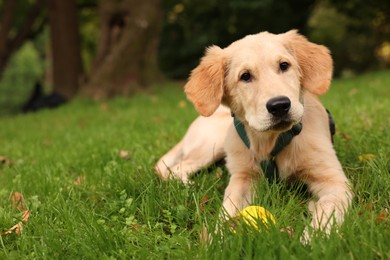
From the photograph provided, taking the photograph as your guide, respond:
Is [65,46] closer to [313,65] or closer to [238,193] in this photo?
[313,65]

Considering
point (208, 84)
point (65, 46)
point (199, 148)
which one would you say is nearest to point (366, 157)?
point (208, 84)

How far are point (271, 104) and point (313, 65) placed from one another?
1.83 feet

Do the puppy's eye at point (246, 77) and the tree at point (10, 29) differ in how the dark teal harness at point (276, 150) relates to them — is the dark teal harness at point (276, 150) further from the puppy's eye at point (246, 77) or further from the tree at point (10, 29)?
the tree at point (10, 29)

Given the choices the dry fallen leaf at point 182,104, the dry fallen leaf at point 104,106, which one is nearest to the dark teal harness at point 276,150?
the dry fallen leaf at point 182,104

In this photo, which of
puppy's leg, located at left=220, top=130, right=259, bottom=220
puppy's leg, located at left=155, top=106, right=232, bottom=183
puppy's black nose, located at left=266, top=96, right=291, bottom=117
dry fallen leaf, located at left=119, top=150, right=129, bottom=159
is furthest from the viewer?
dry fallen leaf, located at left=119, top=150, right=129, bottom=159

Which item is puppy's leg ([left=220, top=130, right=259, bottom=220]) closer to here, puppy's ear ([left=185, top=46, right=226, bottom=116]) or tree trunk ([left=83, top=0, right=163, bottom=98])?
puppy's ear ([left=185, top=46, right=226, bottom=116])

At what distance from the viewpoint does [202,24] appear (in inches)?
658

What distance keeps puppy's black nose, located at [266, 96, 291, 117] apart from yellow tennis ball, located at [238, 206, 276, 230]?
528 millimetres

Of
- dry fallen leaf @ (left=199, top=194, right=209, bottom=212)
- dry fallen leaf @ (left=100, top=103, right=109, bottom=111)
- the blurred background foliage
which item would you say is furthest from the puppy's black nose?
the blurred background foliage

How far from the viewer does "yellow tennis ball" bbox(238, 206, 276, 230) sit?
1949 mm

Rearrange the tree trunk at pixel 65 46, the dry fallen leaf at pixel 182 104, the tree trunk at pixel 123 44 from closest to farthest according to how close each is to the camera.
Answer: the dry fallen leaf at pixel 182 104, the tree trunk at pixel 123 44, the tree trunk at pixel 65 46

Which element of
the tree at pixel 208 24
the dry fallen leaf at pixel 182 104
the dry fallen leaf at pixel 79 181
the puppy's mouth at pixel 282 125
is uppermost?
the puppy's mouth at pixel 282 125

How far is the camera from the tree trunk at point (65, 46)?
1291 centimetres

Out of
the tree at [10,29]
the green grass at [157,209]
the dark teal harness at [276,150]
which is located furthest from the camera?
the tree at [10,29]
